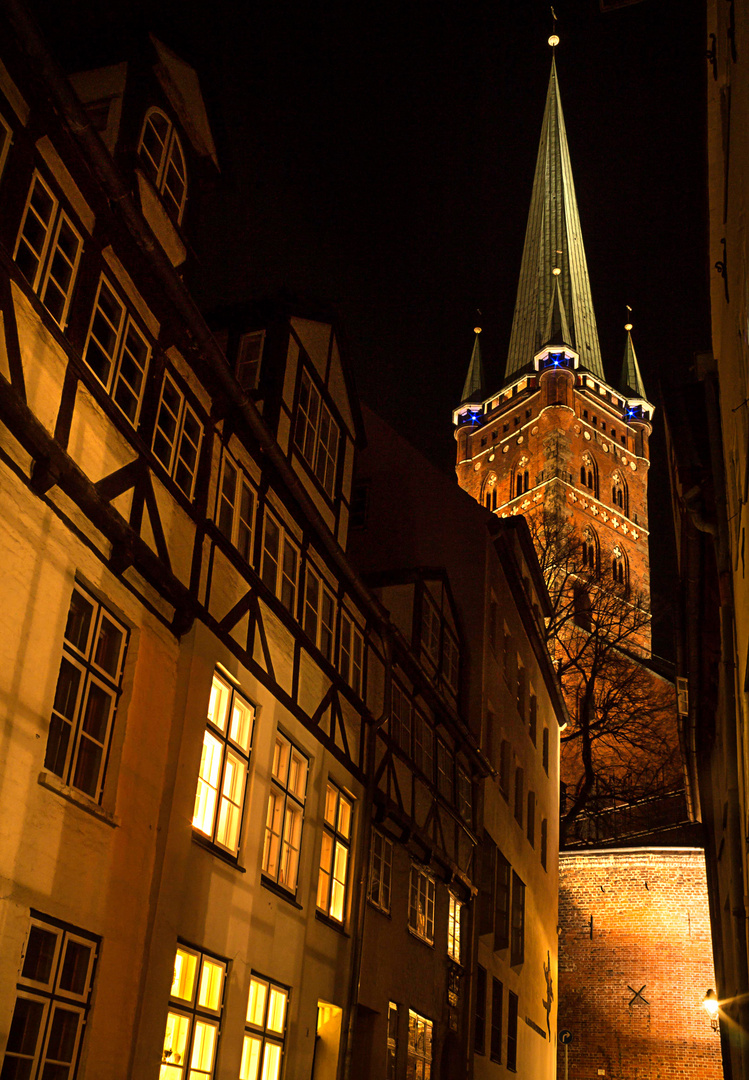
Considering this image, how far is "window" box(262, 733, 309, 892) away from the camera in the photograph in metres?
12.0

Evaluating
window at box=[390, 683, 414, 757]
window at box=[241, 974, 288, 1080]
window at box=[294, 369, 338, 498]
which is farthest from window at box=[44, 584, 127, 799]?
window at box=[390, 683, 414, 757]

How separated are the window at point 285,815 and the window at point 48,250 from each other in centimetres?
524

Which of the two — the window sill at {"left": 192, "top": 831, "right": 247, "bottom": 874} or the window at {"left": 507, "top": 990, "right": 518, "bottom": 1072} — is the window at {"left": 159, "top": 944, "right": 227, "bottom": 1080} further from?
the window at {"left": 507, "top": 990, "right": 518, "bottom": 1072}

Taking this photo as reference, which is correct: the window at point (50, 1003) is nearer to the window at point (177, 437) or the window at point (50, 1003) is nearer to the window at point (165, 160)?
the window at point (177, 437)

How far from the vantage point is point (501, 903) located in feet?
67.3

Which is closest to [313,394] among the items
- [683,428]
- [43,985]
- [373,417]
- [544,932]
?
[683,428]

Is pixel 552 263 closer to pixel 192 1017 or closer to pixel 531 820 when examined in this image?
pixel 531 820

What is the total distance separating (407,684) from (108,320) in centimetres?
855

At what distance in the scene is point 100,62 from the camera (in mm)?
11609

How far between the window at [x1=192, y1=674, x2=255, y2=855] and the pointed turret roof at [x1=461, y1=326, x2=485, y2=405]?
67580 millimetres

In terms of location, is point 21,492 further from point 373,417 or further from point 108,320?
point 373,417

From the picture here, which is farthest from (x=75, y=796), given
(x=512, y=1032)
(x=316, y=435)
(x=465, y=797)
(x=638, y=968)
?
(x=638, y=968)

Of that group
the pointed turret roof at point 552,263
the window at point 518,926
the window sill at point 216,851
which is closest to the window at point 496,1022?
the window at point 518,926

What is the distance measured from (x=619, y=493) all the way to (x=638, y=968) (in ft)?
149
